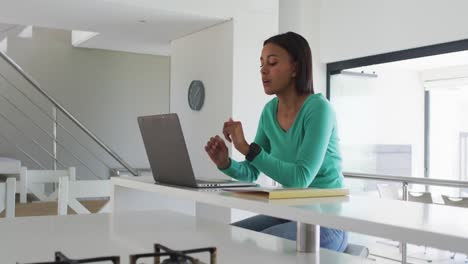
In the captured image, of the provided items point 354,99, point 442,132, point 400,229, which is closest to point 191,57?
point 354,99

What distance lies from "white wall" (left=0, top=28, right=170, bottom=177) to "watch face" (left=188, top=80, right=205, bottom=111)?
2.44m

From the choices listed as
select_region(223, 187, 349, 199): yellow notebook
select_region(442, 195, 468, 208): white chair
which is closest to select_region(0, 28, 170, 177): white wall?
select_region(442, 195, 468, 208): white chair

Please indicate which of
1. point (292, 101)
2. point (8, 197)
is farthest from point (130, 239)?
point (8, 197)

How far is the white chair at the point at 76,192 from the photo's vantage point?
3352mm

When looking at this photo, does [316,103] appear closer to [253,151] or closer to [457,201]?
[253,151]

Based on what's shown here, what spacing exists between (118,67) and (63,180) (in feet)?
15.0

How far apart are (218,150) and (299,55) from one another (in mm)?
460

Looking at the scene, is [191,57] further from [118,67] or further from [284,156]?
[284,156]

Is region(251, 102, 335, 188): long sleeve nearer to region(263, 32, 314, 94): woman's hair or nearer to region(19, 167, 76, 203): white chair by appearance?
region(263, 32, 314, 94): woman's hair

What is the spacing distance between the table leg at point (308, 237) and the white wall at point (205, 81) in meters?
3.65

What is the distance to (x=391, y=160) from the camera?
20.6ft

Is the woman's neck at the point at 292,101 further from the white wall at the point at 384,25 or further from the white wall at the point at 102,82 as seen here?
the white wall at the point at 102,82

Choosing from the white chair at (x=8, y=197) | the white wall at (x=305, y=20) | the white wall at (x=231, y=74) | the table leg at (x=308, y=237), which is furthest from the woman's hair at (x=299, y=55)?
the white wall at (x=305, y=20)

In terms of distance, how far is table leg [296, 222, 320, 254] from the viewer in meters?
1.31
